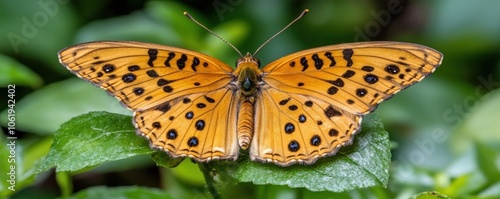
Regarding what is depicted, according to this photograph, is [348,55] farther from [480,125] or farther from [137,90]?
[480,125]

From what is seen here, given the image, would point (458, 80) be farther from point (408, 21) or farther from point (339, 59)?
point (339, 59)

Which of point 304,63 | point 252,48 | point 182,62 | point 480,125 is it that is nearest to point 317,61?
point 304,63

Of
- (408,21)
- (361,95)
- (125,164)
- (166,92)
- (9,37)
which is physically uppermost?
(9,37)

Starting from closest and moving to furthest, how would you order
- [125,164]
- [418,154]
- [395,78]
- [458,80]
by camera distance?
[395,78]
[125,164]
[418,154]
[458,80]

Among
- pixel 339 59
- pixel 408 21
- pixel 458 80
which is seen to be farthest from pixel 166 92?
pixel 408 21

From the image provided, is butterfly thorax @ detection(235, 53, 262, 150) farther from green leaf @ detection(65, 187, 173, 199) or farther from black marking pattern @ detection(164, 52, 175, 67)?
green leaf @ detection(65, 187, 173, 199)

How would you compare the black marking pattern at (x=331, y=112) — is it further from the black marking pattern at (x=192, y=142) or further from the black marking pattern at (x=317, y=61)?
the black marking pattern at (x=192, y=142)

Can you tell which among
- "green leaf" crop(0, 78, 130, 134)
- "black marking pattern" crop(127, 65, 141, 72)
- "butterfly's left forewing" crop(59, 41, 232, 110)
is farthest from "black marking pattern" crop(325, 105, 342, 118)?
"green leaf" crop(0, 78, 130, 134)
